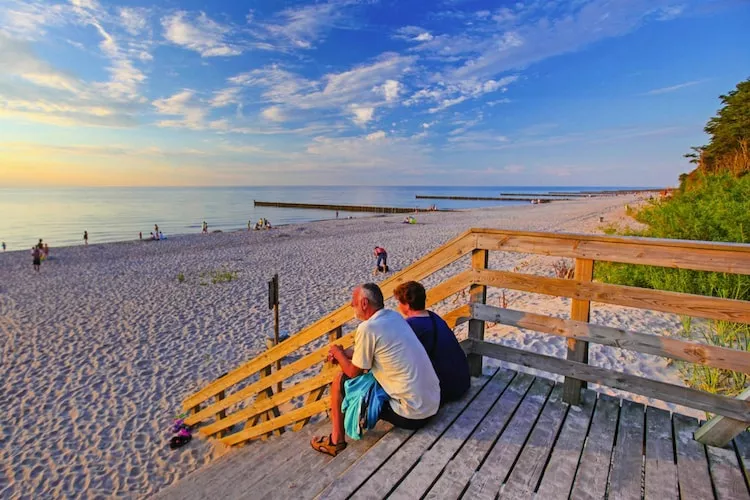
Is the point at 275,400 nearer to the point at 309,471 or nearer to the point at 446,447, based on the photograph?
the point at 309,471

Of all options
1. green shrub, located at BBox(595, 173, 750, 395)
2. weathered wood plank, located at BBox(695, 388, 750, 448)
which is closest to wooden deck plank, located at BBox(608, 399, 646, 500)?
weathered wood plank, located at BBox(695, 388, 750, 448)

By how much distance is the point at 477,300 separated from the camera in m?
3.13

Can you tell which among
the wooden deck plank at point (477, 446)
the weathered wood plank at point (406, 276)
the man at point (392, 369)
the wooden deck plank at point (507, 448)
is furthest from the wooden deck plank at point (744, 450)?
the weathered wood plank at point (406, 276)

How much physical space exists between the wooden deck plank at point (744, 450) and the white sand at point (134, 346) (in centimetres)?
236

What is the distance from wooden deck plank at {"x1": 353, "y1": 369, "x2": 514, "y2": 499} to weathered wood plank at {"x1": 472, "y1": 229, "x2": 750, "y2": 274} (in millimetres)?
1160

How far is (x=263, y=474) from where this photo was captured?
8.42ft

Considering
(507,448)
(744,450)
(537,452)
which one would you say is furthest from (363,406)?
(744,450)

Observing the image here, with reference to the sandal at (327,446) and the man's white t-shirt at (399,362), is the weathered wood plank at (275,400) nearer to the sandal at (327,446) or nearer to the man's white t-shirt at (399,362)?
the sandal at (327,446)

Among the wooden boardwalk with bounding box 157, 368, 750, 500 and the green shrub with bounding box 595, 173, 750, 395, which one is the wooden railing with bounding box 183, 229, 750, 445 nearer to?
the wooden boardwalk with bounding box 157, 368, 750, 500

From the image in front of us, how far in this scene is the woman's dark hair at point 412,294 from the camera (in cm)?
286

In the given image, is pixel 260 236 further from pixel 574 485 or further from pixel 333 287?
pixel 574 485

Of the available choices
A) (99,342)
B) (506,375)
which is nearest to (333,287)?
(99,342)

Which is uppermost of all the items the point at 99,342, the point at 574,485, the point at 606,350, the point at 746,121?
the point at 746,121

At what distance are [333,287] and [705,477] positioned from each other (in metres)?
11.3
